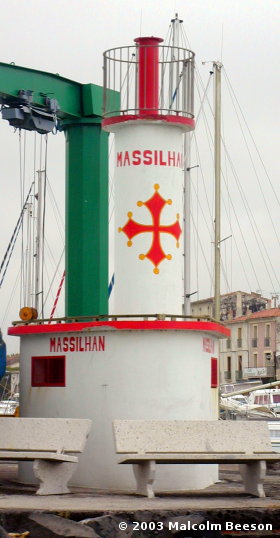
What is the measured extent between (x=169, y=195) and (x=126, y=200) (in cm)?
67

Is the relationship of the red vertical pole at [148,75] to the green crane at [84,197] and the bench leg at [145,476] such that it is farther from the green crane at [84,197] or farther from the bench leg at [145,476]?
the bench leg at [145,476]

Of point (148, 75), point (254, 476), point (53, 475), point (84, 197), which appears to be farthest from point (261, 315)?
point (53, 475)

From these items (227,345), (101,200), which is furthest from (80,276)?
(227,345)

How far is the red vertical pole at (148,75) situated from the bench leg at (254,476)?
18.6ft

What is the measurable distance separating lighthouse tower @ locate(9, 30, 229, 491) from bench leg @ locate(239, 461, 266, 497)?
4.12 feet

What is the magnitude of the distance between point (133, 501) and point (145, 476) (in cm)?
62

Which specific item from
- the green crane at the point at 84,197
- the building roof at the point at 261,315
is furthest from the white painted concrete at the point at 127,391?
the building roof at the point at 261,315

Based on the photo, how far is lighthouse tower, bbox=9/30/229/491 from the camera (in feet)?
60.1

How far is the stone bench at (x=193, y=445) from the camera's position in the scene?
Result: 16.7 m

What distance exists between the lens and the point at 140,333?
1839 centimetres

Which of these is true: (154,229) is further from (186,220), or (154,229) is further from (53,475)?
(186,220)

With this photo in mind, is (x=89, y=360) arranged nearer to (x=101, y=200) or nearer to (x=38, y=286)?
(x=101, y=200)

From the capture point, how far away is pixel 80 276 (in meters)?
22.9

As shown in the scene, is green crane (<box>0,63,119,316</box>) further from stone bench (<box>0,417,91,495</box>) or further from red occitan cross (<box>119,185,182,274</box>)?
stone bench (<box>0,417,91,495</box>)
